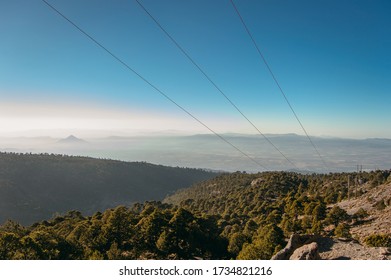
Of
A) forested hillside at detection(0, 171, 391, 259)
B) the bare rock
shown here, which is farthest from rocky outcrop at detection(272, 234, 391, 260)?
forested hillside at detection(0, 171, 391, 259)

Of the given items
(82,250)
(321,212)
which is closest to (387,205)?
(321,212)

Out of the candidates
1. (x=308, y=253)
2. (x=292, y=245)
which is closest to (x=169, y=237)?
(x=292, y=245)

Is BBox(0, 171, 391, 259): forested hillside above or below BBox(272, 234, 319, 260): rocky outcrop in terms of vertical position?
below

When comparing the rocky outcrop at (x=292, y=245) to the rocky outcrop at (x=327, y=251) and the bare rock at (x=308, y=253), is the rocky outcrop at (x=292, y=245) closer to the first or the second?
the rocky outcrop at (x=327, y=251)

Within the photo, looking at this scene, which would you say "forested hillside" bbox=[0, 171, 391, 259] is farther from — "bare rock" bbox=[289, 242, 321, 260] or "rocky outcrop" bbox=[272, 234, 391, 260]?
"bare rock" bbox=[289, 242, 321, 260]

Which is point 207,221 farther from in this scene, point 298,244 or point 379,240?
point 298,244

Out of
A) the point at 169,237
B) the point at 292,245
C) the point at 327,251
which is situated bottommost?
the point at 169,237

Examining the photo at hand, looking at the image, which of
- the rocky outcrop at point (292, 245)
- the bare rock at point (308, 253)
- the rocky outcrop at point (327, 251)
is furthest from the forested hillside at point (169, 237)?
the bare rock at point (308, 253)

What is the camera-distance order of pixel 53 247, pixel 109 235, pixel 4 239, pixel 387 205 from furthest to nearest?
pixel 387 205
pixel 109 235
pixel 53 247
pixel 4 239

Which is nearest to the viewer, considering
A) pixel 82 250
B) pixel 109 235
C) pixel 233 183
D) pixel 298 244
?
pixel 298 244

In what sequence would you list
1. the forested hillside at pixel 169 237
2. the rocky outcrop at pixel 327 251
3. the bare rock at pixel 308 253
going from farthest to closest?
the forested hillside at pixel 169 237 < the rocky outcrop at pixel 327 251 < the bare rock at pixel 308 253

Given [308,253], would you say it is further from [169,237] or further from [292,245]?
[169,237]
